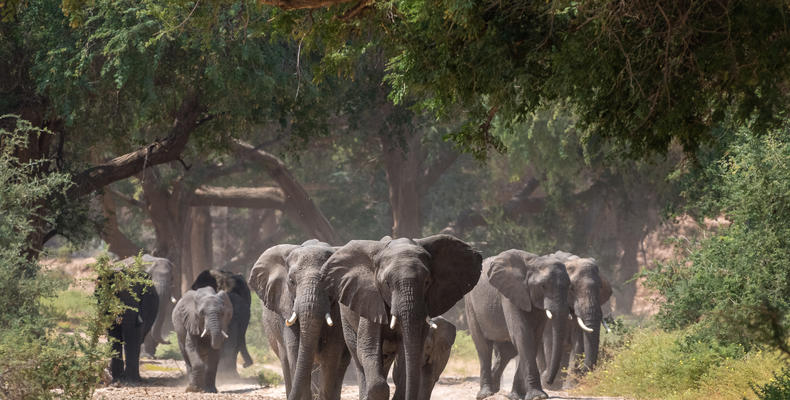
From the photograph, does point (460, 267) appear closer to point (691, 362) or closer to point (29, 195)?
point (691, 362)

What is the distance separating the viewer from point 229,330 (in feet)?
72.2

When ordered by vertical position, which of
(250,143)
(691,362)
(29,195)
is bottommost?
(691,362)

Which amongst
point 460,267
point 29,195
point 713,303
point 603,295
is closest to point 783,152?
point 713,303

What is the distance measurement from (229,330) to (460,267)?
39.5ft

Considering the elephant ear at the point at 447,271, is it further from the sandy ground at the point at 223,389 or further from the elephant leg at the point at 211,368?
the elephant leg at the point at 211,368

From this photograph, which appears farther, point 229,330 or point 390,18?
point 229,330

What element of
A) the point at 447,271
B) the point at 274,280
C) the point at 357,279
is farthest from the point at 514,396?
the point at 357,279

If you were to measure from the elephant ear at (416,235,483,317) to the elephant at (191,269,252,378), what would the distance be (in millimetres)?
11040

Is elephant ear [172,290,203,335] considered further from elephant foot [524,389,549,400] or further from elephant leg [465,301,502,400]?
elephant foot [524,389,549,400]

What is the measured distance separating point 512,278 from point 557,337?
4.35 feet

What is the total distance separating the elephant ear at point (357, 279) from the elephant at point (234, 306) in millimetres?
10454

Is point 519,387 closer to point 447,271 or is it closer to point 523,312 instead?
point 523,312

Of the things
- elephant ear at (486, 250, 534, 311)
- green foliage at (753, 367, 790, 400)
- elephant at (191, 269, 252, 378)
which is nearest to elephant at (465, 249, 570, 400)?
elephant ear at (486, 250, 534, 311)

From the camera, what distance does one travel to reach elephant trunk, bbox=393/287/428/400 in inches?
385
